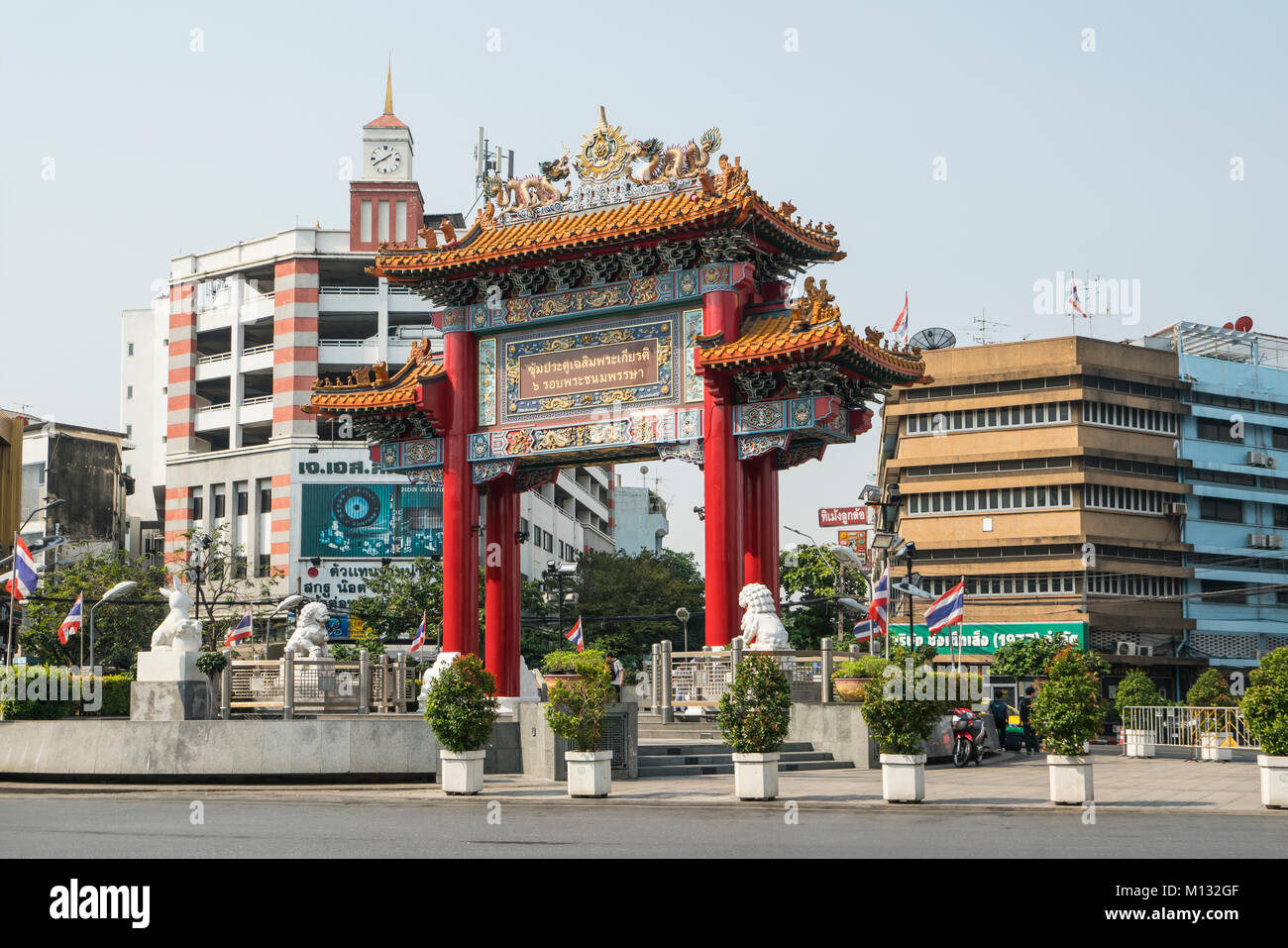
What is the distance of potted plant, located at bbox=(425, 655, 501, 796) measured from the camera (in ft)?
70.5

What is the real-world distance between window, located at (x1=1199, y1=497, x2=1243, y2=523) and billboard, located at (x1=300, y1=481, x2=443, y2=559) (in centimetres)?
3852

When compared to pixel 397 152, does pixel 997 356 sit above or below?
below

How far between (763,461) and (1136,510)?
4434 cm

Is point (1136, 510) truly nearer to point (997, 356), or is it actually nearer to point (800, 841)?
point (997, 356)

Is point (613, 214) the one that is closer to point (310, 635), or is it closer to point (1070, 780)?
point (310, 635)

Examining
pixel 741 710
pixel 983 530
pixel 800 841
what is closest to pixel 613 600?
pixel 983 530

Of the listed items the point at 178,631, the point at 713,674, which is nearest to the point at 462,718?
the point at 713,674

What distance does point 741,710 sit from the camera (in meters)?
20.0

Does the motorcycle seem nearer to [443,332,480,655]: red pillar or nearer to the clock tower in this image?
[443,332,480,655]: red pillar

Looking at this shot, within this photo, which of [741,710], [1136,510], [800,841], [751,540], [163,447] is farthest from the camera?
[163,447]

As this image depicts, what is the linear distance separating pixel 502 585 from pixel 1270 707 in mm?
17955

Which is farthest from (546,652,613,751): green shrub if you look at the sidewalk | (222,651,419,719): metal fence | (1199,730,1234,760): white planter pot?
(1199,730,1234,760): white planter pot

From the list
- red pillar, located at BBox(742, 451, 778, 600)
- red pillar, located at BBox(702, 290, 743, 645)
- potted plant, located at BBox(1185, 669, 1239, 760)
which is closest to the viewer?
red pillar, located at BBox(702, 290, 743, 645)

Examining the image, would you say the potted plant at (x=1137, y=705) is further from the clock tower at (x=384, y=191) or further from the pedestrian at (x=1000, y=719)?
the clock tower at (x=384, y=191)
